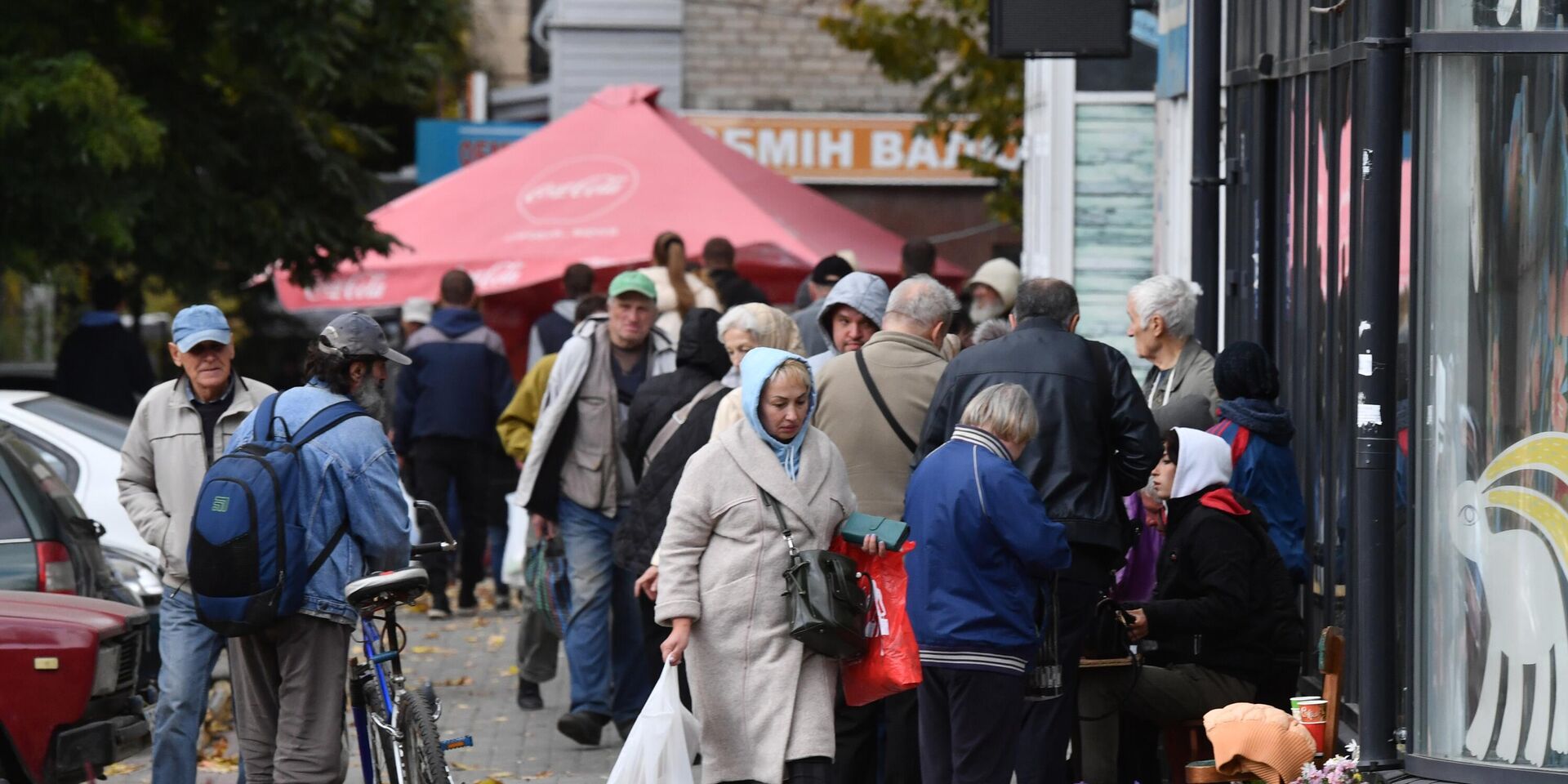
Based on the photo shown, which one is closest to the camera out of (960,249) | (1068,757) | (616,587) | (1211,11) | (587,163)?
(1068,757)

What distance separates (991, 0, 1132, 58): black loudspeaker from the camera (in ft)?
32.0

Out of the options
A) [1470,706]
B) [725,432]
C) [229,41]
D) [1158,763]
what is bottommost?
[1158,763]

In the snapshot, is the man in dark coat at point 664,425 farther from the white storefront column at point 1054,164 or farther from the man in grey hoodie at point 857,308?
the white storefront column at point 1054,164

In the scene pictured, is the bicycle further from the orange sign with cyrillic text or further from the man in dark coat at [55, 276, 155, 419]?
the orange sign with cyrillic text

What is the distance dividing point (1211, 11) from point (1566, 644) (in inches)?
150

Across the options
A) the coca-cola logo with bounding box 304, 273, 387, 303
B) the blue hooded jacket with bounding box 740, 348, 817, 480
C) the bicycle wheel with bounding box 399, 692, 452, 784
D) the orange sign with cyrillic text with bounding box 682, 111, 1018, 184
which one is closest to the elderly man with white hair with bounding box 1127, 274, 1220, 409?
the blue hooded jacket with bounding box 740, 348, 817, 480

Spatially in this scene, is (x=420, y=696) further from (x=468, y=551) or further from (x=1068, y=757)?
(x=468, y=551)

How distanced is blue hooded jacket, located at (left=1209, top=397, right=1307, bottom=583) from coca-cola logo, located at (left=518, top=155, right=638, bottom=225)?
356 inches

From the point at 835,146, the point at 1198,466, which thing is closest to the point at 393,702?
the point at 1198,466

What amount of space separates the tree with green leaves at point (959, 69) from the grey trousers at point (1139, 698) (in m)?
11.6

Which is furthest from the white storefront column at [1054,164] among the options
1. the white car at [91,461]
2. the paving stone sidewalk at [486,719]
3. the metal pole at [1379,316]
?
the metal pole at [1379,316]

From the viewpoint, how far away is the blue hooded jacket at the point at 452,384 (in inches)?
523

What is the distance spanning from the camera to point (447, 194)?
56.1 feet

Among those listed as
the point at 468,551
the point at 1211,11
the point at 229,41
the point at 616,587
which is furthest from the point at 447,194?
the point at 1211,11
